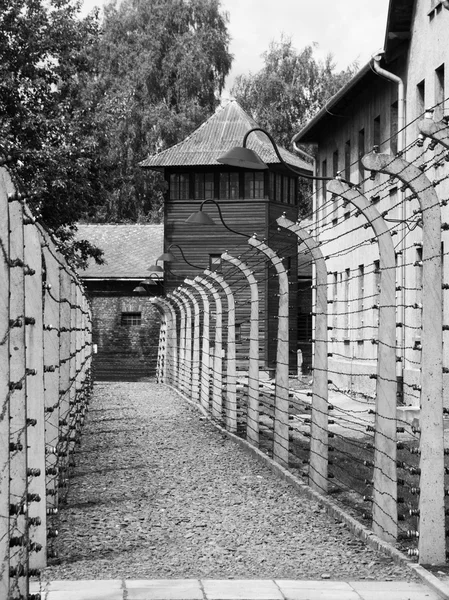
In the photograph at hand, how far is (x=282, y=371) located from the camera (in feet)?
42.1

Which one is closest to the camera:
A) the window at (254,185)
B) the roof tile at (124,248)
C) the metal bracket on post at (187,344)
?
the metal bracket on post at (187,344)

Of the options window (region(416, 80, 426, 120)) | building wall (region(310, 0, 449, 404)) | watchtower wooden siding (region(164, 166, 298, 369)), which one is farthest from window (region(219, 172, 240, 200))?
window (region(416, 80, 426, 120))

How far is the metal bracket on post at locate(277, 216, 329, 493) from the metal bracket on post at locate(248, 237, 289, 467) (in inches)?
60.2

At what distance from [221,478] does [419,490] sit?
474 cm

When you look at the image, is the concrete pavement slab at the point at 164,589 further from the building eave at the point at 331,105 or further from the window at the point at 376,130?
the window at the point at 376,130

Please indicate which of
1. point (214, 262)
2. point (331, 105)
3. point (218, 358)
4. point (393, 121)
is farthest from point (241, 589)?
point (214, 262)

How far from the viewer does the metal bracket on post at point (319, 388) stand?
1077cm

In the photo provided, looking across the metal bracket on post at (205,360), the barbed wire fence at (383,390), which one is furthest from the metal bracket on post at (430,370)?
the metal bracket on post at (205,360)

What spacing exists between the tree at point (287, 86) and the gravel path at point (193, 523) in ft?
143

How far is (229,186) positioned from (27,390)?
40.2 metres

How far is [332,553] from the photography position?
8031 mm

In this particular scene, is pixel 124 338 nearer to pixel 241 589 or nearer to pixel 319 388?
pixel 319 388

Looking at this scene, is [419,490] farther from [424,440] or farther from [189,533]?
[189,533]

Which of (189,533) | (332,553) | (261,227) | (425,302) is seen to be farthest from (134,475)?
(261,227)
